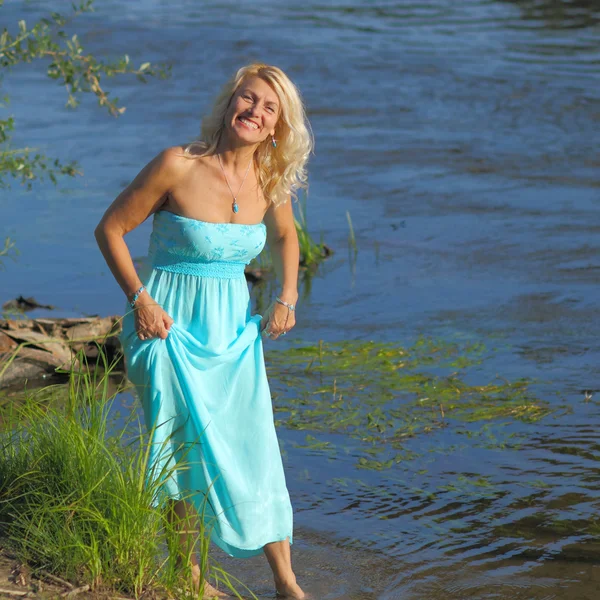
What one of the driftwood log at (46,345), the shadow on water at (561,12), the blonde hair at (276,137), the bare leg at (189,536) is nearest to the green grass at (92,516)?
the bare leg at (189,536)

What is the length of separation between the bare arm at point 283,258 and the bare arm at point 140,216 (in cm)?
49

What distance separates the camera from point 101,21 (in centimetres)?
1930

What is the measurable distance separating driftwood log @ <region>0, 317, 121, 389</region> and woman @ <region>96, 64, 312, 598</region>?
7.01 feet

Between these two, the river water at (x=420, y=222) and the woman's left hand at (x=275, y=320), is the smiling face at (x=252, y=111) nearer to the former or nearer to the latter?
the woman's left hand at (x=275, y=320)

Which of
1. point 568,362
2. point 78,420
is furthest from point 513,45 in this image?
point 78,420

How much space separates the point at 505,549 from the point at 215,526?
136 cm

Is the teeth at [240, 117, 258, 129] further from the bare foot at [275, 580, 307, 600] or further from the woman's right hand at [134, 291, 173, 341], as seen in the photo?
the bare foot at [275, 580, 307, 600]

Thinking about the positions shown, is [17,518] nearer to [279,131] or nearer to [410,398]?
[279,131]

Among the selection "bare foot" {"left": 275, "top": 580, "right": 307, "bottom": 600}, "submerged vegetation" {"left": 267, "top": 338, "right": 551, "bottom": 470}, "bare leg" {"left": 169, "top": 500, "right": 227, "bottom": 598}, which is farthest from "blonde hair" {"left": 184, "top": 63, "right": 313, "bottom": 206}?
"submerged vegetation" {"left": 267, "top": 338, "right": 551, "bottom": 470}

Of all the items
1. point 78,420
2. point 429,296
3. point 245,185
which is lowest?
point 429,296

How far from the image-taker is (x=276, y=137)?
4121mm

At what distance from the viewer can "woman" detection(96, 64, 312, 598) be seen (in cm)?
388

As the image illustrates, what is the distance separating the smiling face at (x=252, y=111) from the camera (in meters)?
3.93

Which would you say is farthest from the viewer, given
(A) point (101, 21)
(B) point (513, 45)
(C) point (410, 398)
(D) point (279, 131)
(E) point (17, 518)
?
(A) point (101, 21)
